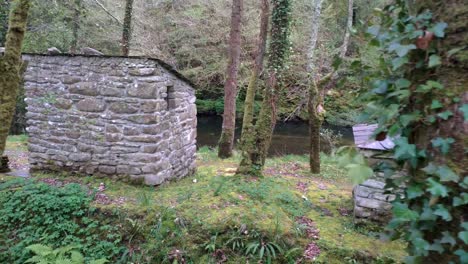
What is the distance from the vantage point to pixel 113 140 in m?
5.64

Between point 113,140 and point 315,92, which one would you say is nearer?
point 113,140


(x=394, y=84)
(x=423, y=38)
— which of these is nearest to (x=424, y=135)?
(x=394, y=84)

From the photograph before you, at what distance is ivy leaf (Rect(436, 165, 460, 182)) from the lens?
3.97 feet

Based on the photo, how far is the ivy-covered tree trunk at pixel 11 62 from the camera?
4703 millimetres

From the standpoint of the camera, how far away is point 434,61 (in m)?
1.26

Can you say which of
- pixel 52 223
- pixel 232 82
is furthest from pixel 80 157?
pixel 232 82

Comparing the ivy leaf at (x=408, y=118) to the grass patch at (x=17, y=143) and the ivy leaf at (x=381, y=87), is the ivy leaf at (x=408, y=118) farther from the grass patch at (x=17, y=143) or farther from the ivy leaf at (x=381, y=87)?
the grass patch at (x=17, y=143)

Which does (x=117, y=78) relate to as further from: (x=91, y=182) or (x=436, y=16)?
(x=436, y=16)

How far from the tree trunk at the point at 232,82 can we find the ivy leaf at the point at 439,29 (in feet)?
27.0

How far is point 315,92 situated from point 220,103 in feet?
38.4

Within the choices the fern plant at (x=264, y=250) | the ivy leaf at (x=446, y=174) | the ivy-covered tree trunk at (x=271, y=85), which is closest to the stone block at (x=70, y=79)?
the ivy-covered tree trunk at (x=271, y=85)

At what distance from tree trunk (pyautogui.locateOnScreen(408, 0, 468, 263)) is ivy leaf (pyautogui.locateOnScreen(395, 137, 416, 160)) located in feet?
0.16

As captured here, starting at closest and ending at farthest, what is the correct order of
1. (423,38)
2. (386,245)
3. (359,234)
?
1. (423,38)
2. (386,245)
3. (359,234)

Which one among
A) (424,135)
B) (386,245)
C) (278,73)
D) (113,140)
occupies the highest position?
(278,73)
